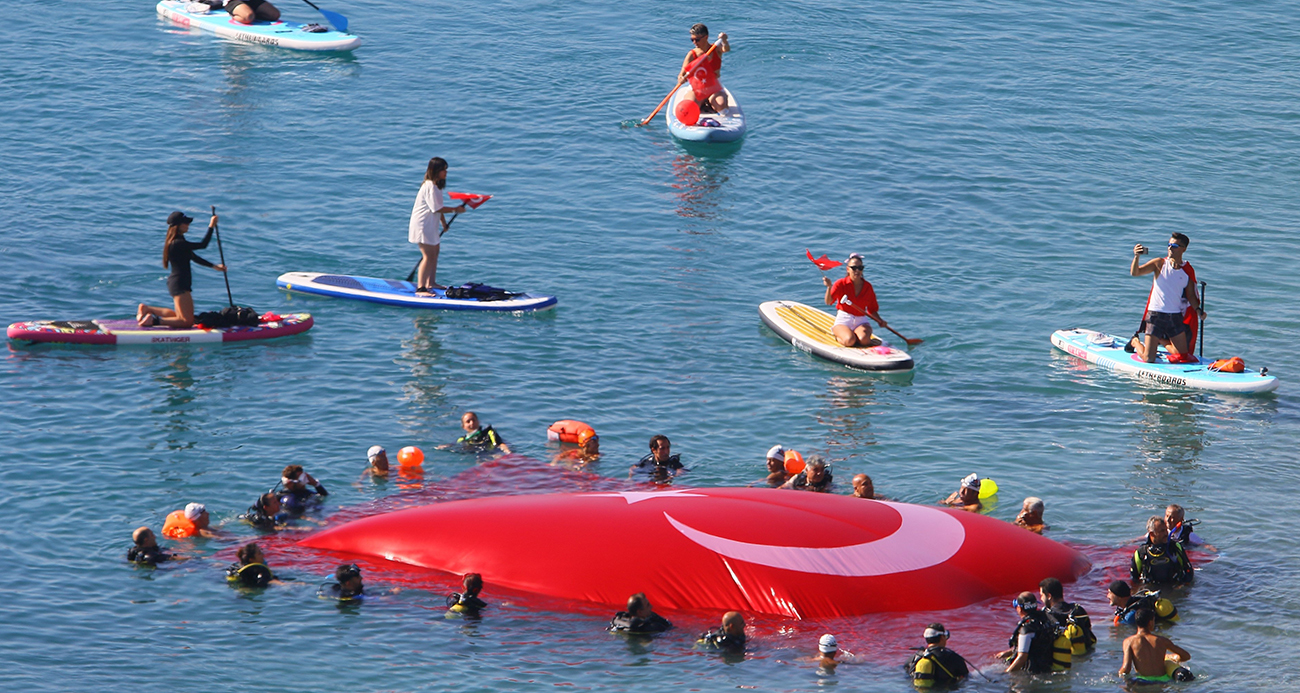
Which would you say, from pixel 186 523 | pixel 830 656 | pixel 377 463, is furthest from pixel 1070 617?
pixel 186 523

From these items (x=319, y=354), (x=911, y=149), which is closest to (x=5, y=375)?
(x=319, y=354)

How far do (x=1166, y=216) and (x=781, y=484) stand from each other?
1764cm

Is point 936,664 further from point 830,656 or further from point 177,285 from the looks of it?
point 177,285

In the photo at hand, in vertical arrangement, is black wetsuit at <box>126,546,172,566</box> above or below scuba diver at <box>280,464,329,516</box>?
below

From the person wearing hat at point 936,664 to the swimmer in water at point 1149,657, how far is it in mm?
2008

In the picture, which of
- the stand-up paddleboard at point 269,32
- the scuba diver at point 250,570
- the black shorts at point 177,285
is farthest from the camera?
the stand-up paddleboard at point 269,32

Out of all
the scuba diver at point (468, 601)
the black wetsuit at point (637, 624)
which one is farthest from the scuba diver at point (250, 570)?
the black wetsuit at point (637, 624)

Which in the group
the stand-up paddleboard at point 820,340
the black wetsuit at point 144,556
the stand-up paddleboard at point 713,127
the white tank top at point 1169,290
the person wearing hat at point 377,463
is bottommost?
the black wetsuit at point 144,556

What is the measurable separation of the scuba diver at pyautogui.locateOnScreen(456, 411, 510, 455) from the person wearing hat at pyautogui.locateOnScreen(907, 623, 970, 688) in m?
8.59

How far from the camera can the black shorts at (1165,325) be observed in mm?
24984

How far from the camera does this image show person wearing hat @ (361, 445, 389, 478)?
69.6 feet

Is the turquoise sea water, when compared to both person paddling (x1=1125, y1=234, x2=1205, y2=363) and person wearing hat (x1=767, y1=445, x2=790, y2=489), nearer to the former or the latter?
person wearing hat (x1=767, y1=445, x2=790, y2=489)

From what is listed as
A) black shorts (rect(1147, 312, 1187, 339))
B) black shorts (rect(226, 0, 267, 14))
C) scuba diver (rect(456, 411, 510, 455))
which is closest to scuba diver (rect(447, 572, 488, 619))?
scuba diver (rect(456, 411, 510, 455))

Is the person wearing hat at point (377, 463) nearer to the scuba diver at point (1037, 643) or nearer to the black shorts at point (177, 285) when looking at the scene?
the black shorts at point (177, 285)
